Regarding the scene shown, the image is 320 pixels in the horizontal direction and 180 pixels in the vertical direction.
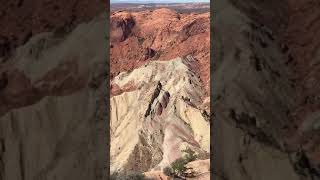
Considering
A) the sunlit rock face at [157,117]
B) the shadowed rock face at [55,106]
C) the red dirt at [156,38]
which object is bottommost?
the sunlit rock face at [157,117]

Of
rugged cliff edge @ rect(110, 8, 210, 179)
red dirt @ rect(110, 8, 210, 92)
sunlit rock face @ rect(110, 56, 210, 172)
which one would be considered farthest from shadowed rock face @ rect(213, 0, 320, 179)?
red dirt @ rect(110, 8, 210, 92)

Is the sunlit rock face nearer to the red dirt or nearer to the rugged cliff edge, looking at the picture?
the rugged cliff edge

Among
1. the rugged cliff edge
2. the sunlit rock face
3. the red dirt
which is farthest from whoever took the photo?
the red dirt

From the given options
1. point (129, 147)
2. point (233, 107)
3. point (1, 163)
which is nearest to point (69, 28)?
point (1, 163)

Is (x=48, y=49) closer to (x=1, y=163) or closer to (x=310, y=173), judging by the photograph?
(x=1, y=163)

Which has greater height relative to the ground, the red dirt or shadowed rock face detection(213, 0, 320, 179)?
the red dirt

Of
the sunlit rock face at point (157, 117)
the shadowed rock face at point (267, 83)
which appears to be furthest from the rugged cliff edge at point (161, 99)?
the shadowed rock face at point (267, 83)

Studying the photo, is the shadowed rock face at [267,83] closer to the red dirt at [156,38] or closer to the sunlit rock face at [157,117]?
the sunlit rock face at [157,117]
